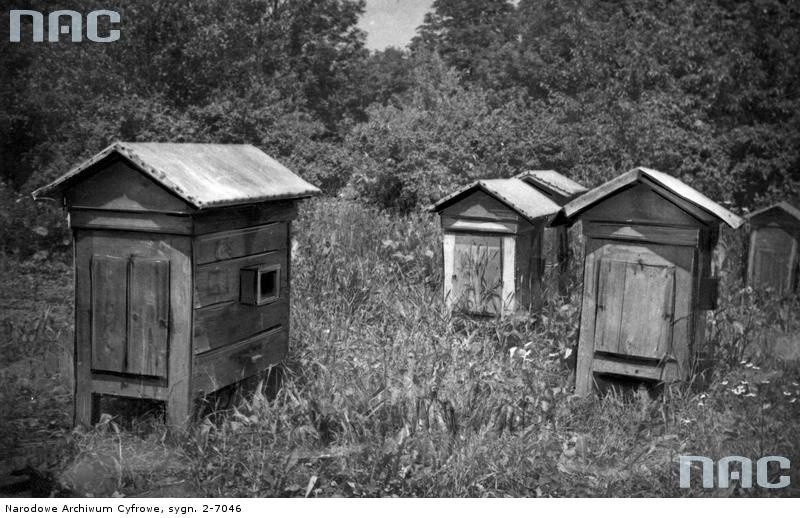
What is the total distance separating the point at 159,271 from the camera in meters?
4.91

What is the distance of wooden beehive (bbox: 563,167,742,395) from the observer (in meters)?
5.54

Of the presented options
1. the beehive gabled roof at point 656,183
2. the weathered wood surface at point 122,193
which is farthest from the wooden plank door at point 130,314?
the beehive gabled roof at point 656,183

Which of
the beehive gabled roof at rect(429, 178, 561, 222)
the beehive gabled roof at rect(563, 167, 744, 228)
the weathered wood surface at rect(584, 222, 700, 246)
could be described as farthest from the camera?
the beehive gabled roof at rect(429, 178, 561, 222)

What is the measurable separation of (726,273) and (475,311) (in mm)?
4027

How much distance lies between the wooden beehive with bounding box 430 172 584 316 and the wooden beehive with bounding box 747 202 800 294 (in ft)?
10.4

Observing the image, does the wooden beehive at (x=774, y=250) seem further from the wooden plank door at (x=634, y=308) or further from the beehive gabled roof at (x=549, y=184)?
the wooden plank door at (x=634, y=308)

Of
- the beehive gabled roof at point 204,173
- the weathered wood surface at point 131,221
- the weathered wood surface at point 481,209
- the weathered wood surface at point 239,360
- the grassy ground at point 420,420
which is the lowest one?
the grassy ground at point 420,420

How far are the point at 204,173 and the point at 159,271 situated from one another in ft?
2.35

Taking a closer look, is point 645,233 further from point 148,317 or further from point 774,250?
point 774,250

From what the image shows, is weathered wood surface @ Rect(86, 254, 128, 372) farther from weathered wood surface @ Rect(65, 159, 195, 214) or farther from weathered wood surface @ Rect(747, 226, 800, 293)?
weathered wood surface @ Rect(747, 226, 800, 293)

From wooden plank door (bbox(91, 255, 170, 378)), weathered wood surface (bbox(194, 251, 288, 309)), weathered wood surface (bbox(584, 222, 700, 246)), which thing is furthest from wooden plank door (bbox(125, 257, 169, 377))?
weathered wood surface (bbox(584, 222, 700, 246))

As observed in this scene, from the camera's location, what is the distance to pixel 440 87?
57.8 feet

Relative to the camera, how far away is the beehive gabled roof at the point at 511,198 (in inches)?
284

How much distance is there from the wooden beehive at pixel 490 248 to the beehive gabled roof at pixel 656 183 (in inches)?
55.2
